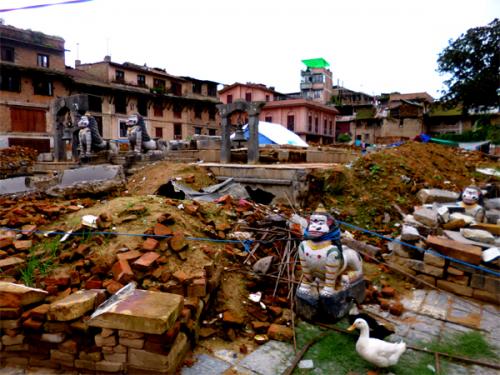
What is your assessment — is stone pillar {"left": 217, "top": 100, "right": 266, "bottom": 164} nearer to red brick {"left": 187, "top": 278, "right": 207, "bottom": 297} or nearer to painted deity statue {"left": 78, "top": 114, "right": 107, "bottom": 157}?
painted deity statue {"left": 78, "top": 114, "right": 107, "bottom": 157}

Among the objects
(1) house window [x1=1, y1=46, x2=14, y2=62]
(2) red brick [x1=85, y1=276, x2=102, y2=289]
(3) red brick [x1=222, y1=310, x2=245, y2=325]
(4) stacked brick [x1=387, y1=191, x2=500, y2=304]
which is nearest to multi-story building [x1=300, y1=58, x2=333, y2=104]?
(1) house window [x1=1, y1=46, x2=14, y2=62]

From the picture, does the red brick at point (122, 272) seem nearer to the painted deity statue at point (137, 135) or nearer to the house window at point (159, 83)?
the painted deity statue at point (137, 135)

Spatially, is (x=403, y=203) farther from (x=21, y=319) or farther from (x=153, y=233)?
(x=21, y=319)

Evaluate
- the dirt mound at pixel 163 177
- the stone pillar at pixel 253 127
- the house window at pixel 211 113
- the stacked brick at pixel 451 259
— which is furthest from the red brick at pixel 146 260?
the house window at pixel 211 113

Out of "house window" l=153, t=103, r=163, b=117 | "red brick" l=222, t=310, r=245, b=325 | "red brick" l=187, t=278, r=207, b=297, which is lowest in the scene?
"red brick" l=222, t=310, r=245, b=325

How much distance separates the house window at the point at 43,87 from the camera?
2669 cm

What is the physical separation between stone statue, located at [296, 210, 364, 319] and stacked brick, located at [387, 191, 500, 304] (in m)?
1.83

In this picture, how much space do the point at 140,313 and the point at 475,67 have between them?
33.3m

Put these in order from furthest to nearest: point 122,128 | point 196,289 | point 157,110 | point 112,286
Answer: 1. point 157,110
2. point 122,128
3. point 196,289
4. point 112,286

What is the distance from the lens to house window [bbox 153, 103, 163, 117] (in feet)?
115

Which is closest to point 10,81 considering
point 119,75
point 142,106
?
point 119,75

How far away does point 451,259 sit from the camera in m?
5.25

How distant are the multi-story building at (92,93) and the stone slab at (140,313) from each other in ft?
75.1

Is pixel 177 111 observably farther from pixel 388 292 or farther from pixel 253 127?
pixel 388 292
